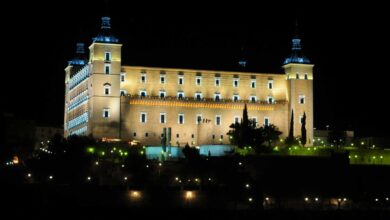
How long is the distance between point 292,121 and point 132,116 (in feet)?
51.2

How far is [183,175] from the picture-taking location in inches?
3410

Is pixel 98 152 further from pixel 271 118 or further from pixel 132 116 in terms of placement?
pixel 271 118

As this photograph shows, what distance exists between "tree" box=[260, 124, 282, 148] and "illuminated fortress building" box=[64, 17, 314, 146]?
4995 mm

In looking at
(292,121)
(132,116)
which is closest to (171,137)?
(132,116)

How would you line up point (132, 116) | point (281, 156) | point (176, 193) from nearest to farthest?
point (176, 193), point (281, 156), point (132, 116)

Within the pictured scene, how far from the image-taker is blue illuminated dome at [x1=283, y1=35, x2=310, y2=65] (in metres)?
112

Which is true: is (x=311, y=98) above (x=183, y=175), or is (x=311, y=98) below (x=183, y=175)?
above

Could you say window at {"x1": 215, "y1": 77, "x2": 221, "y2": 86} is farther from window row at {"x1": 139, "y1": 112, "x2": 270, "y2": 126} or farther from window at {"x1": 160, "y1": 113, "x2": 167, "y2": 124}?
window at {"x1": 160, "y1": 113, "x2": 167, "y2": 124}

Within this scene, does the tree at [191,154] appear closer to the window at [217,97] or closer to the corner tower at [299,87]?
the window at [217,97]

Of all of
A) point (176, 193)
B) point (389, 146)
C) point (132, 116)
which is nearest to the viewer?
point (176, 193)

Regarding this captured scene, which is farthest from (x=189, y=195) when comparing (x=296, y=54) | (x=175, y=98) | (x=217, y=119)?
(x=296, y=54)

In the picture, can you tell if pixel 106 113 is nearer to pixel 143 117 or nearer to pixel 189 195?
pixel 143 117

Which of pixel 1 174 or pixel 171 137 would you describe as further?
pixel 171 137

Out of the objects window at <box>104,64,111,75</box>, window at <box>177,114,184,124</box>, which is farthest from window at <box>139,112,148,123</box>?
window at <box>104,64,111,75</box>
